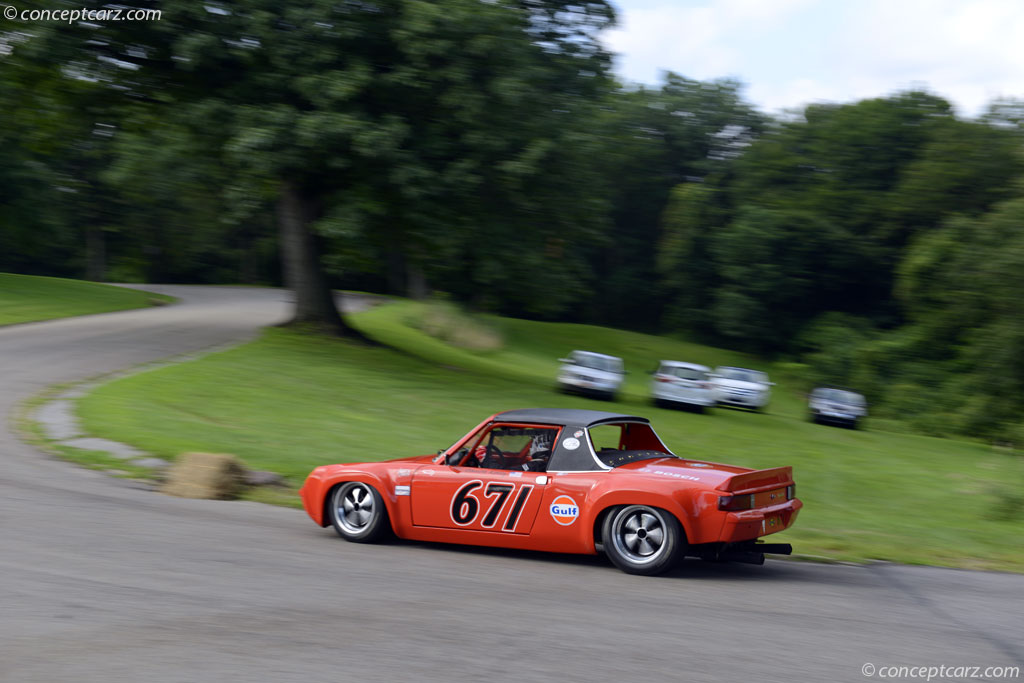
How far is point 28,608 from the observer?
5777 millimetres

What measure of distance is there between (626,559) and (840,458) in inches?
532

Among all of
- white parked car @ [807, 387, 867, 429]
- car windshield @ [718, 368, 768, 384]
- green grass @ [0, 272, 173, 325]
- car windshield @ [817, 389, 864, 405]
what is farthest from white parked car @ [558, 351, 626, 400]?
green grass @ [0, 272, 173, 325]

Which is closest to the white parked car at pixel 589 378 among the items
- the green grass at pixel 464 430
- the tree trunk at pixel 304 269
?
the green grass at pixel 464 430

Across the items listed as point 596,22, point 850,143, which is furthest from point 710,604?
point 850,143

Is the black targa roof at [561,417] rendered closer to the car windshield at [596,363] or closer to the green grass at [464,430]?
the green grass at [464,430]

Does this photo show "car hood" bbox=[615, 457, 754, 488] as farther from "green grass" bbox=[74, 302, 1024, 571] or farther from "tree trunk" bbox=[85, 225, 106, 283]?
"tree trunk" bbox=[85, 225, 106, 283]

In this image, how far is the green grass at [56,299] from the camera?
3197cm

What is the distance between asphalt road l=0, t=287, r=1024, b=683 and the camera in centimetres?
505

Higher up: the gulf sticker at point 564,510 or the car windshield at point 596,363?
the car windshield at point 596,363

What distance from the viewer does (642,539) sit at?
7430 mm

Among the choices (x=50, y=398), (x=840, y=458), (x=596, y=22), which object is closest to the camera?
(x=50, y=398)

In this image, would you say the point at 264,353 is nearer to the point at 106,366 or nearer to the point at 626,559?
the point at 106,366

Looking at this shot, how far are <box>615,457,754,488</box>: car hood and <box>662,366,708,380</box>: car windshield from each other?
18.6 meters

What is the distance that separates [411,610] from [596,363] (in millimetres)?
21265
